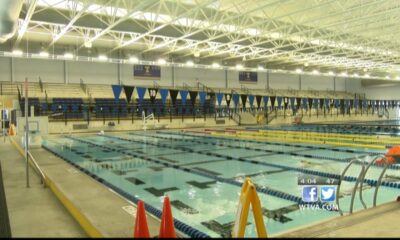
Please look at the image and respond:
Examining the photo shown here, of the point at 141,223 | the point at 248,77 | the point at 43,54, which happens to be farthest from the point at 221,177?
the point at 248,77

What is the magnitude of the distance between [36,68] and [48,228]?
67.9 ft

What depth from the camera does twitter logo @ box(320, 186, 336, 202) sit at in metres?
3.71

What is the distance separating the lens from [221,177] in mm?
6605

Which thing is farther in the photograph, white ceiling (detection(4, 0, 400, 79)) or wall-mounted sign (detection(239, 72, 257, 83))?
wall-mounted sign (detection(239, 72, 257, 83))

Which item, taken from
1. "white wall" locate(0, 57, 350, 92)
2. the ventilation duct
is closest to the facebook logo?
the ventilation duct

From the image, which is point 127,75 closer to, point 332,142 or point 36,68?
point 36,68

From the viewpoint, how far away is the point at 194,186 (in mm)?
5941

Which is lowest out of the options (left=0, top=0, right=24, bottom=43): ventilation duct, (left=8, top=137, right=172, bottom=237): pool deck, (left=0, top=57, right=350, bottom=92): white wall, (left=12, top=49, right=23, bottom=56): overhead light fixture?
(left=8, top=137, right=172, bottom=237): pool deck

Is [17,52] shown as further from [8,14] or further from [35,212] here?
[35,212]

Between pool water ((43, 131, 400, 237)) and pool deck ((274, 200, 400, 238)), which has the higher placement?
pool deck ((274, 200, 400, 238))

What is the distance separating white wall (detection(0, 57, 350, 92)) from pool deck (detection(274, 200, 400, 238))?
22.0 meters

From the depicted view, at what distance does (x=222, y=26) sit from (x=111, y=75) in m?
10.4

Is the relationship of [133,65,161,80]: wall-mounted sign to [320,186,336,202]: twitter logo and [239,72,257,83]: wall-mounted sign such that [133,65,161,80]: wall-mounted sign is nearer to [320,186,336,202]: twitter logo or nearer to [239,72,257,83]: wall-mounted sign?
[239,72,257,83]: wall-mounted sign

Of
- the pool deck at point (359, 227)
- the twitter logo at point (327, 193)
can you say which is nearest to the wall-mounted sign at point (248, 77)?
the twitter logo at point (327, 193)
